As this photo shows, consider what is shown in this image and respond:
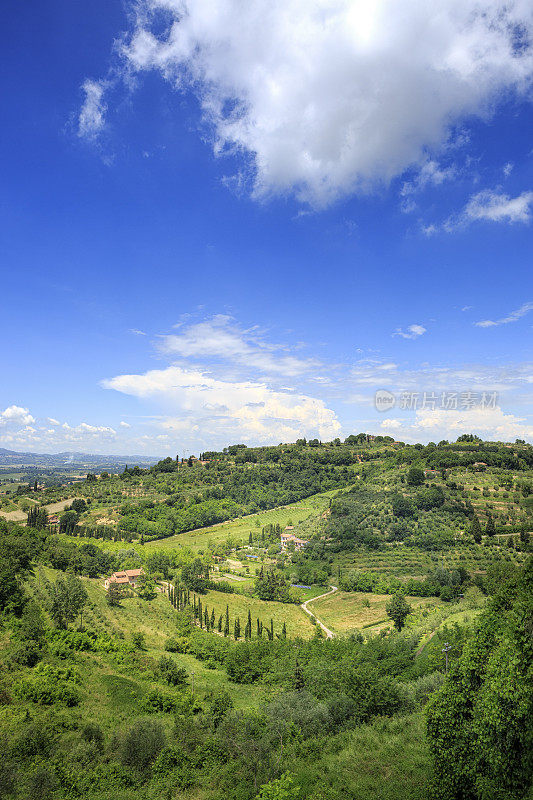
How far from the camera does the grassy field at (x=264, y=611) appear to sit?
57300 mm

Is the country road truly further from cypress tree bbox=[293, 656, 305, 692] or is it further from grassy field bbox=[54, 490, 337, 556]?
grassy field bbox=[54, 490, 337, 556]

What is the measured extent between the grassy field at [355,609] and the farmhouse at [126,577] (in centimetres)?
3191

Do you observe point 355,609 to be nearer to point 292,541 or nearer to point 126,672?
point 292,541

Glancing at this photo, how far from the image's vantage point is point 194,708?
30547 mm

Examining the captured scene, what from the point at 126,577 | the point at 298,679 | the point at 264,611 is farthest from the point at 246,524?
the point at 298,679

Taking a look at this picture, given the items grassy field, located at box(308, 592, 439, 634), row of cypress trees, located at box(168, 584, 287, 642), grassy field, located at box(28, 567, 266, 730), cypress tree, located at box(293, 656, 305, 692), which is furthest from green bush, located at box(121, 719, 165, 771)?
grassy field, located at box(308, 592, 439, 634)

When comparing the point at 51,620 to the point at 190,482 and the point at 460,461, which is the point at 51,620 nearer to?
the point at 460,461

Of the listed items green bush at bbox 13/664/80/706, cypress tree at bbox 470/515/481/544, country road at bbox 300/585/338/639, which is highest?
cypress tree at bbox 470/515/481/544

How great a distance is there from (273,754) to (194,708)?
11331 mm

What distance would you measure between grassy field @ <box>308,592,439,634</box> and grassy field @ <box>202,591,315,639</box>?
372cm

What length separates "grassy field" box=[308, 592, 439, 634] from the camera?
59.2 m

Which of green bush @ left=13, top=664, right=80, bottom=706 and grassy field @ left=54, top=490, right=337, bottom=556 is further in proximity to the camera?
grassy field @ left=54, top=490, right=337, bottom=556

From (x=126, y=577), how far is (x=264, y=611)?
25.6 metres

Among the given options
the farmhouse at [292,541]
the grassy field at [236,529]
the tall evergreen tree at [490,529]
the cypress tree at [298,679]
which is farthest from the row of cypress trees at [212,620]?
the tall evergreen tree at [490,529]
